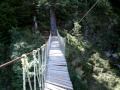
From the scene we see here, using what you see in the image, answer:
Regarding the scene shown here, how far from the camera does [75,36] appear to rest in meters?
10.1

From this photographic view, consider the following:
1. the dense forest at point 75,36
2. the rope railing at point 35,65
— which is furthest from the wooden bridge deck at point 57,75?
the dense forest at point 75,36

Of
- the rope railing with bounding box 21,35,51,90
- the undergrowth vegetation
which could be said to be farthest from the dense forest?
the rope railing with bounding box 21,35,51,90

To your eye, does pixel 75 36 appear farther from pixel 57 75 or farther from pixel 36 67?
pixel 36 67

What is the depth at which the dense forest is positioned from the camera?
25.4 ft

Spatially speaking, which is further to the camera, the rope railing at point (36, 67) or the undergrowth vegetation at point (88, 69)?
the undergrowth vegetation at point (88, 69)

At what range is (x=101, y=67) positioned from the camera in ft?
28.5

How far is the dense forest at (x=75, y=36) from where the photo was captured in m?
7.74

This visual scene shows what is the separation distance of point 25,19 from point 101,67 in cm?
341

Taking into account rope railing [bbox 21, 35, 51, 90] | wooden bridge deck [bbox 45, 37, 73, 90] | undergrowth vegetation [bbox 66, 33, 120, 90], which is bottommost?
undergrowth vegetation [bbox 66, 33, 120, 90]

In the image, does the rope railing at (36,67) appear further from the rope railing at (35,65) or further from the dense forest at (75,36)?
the dense forest at (75,36)

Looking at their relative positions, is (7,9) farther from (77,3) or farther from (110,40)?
(110,40)

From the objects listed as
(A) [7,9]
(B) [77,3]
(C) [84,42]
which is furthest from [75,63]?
(B) [77,3]

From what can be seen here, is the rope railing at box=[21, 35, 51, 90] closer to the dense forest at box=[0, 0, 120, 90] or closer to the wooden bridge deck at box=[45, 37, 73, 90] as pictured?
the wooden bridge deck at box=[45, 37, 73, 90]

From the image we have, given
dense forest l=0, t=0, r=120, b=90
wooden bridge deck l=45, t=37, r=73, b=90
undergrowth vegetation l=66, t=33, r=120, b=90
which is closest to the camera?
wooden bridge deck l=45, t=37, r=73, b=90
